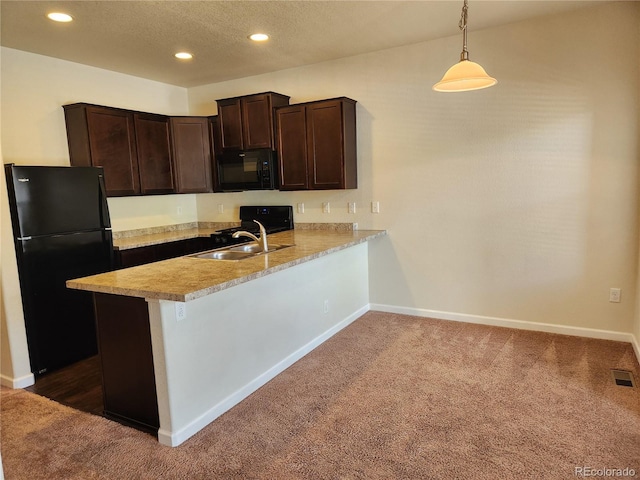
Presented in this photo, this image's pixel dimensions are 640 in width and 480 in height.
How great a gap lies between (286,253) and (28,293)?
1.91 meters

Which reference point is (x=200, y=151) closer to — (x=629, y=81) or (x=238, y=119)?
(x=238, y=119)

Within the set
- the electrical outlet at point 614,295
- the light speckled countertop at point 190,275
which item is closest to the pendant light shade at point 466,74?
the light speckled countertop at point 190,275

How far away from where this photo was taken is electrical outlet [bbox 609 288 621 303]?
3.37 m

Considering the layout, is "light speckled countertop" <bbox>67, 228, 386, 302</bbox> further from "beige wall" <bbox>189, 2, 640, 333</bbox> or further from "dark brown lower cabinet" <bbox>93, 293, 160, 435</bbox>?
"beige wall" <bbox>189, 2, 640, 333</bbox>

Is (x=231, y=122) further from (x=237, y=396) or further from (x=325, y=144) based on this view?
(x=237, y=396)

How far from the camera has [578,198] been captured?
340cm

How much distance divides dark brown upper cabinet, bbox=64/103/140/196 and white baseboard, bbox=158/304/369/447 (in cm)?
Answer: 235

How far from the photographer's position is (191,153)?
4707 millimetres

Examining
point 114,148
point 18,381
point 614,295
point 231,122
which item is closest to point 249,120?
point 231,122

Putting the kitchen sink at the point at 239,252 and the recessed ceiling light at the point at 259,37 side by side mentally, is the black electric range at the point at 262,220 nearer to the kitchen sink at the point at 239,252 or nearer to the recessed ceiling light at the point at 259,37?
the kitchen sink at the point at 239,252

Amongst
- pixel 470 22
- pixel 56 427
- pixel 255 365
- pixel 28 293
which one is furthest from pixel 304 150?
pixel 56 427

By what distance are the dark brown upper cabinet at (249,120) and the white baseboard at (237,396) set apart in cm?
203

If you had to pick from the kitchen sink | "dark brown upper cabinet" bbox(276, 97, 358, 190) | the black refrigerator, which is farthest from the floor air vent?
the black refrigerator

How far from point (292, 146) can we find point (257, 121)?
0.47 metres
